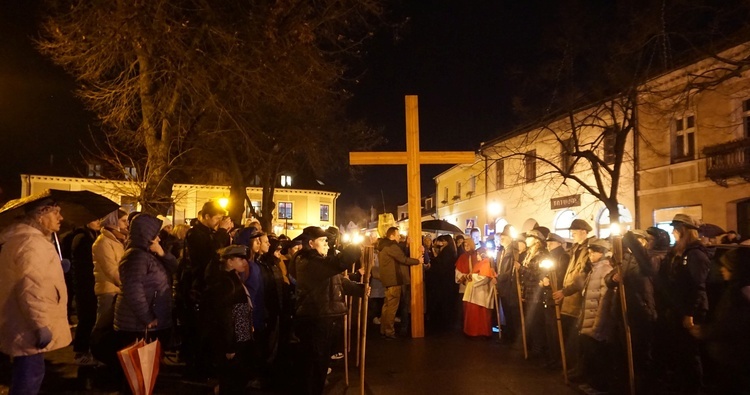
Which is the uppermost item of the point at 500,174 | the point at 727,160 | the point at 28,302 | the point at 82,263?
the point at 500,174

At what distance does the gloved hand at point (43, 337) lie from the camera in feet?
15.4

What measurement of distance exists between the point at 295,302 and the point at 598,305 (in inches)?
150

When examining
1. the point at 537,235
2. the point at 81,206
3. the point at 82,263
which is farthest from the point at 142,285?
the point at 537,235

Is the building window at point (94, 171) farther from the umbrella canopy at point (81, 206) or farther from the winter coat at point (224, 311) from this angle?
the winter coat at point (224, 311)

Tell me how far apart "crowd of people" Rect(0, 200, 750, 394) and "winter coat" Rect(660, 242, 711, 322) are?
2cm

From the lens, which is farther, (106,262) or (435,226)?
(435,226)

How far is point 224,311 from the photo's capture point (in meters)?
5.55

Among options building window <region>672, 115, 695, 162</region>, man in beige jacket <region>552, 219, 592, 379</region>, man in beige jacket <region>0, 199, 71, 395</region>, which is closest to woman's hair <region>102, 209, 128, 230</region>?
man in beige jacket <region>0, 199, 71, 395</region>

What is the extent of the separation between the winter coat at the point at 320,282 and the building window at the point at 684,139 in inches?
678

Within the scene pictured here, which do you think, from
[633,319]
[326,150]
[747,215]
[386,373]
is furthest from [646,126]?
[386,373]

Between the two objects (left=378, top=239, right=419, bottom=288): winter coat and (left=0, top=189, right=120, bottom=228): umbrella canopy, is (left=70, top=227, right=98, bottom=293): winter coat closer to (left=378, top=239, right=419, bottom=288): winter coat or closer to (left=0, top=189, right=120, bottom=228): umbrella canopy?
(left=0, top=189, right=120, bottom=228): umbrella canopy

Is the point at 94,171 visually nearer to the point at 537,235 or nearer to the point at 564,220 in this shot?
the point at 537,235

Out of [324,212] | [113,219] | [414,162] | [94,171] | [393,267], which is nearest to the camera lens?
[113,219]

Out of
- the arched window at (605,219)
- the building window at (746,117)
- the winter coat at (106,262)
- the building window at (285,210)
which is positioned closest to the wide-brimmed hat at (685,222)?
the winter coat at (106,262)
